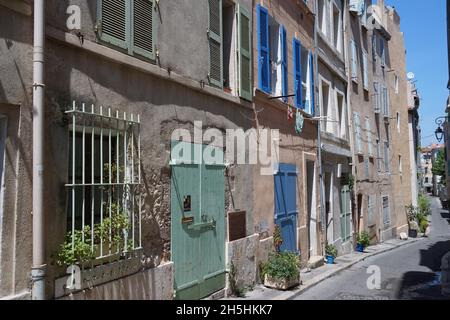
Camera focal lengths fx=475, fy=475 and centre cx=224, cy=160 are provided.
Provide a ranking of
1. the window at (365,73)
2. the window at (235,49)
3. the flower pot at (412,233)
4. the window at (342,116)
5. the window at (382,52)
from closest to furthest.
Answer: the window at (235,49), the window at (342,116), the window at (365,73), the window at (382,52), the flower pot at (412,233)

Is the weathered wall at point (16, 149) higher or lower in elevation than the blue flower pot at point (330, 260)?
higher

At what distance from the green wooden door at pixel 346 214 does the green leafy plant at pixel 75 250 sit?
39.7 feet

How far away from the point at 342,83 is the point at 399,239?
1085 centimetres

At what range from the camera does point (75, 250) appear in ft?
14.9

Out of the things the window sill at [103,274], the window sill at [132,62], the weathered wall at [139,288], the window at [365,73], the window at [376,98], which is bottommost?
the weathered wall at [139,288]

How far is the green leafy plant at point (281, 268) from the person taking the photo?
8.68m

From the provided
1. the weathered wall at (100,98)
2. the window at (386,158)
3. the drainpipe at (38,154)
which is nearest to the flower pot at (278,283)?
the weathered wall at (100,98)

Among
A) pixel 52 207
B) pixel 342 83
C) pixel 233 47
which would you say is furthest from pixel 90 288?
pixel 342 83

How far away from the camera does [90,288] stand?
482 cm

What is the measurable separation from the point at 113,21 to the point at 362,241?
46.3 ft

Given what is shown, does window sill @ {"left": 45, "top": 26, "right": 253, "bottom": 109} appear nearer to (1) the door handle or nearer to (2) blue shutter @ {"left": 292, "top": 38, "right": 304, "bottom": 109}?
(1) the door handle

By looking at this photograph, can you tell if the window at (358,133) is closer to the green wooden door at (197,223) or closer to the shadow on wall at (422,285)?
the shadow on wall at (422,285)

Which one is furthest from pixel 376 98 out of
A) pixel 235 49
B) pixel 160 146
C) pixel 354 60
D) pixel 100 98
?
pixel 100 98
